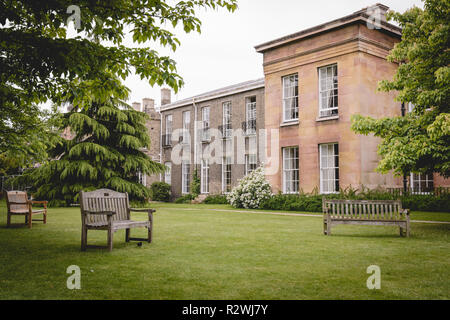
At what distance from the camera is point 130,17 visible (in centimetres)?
812

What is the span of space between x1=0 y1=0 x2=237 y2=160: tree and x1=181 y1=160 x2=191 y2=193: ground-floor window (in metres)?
24.6

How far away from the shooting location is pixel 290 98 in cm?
2273

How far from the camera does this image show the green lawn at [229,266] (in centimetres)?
478

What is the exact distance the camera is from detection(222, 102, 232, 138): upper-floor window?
29.7 metres

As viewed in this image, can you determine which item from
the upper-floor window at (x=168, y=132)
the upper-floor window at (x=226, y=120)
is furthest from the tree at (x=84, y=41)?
the upper-floor window at (x=168, y=132)

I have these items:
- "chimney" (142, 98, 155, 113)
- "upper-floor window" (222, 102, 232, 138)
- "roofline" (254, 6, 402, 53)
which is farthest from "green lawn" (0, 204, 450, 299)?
"chimney" (142, 98, 155, 113)

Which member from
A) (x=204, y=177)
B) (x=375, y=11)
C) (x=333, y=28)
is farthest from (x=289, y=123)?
(x=204, y=177)

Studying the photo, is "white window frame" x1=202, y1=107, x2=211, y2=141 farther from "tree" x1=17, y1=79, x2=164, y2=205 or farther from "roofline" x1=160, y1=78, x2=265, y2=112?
"tree" x1=17, y1=79, x2=164, y2=205

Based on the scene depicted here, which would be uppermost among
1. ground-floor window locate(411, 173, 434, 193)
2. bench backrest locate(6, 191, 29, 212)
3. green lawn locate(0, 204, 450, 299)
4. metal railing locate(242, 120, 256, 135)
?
metal railing locate(242, 120, 256, 135)

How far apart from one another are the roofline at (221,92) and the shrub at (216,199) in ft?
24.6

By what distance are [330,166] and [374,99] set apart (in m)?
3.95

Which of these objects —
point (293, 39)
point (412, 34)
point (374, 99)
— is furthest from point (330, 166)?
point (412, 34)

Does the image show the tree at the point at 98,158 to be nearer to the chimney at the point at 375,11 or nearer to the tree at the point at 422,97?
the chimney at the point at 375,11

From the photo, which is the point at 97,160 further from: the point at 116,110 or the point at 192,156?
the point at 192,156
